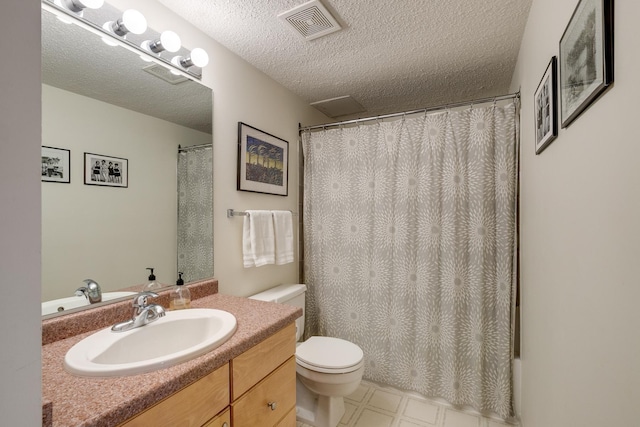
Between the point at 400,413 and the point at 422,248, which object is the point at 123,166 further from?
the point at 400,413

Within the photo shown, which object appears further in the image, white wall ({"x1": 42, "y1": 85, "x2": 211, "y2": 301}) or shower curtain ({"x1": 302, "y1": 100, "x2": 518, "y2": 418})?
shower curtain ({"x1": 302, "y1": 100, "x2": 518, "y2": 418})

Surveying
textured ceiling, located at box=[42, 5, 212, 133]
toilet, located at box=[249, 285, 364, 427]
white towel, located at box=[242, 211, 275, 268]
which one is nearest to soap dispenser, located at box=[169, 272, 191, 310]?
white towel, located at box=[242, 211, 275, 268]

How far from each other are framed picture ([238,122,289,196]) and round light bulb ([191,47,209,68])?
40 cm

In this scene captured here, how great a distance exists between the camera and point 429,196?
191 centimetres

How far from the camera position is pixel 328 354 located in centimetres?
172

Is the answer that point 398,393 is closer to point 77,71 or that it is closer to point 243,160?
point 243,160

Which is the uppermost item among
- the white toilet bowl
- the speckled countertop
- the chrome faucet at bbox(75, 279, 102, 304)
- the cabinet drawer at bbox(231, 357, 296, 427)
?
the chrome faucet at bbox(75, 279, 102, 304)

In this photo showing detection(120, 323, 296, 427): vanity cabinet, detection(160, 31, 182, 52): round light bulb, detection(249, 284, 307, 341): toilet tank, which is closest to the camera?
detection(120, 323, 296, 427): vanity cabinet

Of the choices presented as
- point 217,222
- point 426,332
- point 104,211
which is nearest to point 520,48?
point 426,332

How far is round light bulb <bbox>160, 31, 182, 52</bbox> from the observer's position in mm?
1319

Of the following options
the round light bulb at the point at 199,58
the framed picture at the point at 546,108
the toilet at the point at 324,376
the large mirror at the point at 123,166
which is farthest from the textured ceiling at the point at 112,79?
the framed picture at the point at 546,108

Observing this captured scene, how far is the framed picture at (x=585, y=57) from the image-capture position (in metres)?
0.59

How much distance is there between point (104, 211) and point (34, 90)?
3.39 feet

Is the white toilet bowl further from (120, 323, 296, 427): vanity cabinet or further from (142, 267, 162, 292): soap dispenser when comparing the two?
(142, 267, 162, 292): soap dispenser
